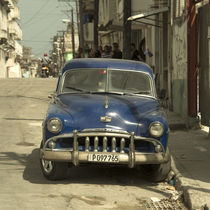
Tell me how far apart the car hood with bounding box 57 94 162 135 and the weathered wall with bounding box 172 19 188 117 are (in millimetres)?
6949

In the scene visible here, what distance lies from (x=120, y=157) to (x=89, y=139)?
492 mm

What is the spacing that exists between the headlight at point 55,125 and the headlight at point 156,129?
49.3 inches

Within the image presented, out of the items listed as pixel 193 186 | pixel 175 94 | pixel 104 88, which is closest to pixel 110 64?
pixel 104 88

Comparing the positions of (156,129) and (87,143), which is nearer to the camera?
(87,143)

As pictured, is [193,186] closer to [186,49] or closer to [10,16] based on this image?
[186,49]

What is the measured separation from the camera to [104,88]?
9523 millimetres

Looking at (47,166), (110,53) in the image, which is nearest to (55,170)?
(47,166)

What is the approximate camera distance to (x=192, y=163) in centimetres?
989

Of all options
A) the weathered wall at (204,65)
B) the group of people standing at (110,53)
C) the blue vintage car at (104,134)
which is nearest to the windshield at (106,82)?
the blue vintage car at (104,134)

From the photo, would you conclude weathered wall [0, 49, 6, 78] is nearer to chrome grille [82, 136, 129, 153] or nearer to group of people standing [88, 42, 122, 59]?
group of people standing [88, 42, 122, 59]

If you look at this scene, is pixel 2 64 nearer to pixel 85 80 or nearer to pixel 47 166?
pixel 85 80

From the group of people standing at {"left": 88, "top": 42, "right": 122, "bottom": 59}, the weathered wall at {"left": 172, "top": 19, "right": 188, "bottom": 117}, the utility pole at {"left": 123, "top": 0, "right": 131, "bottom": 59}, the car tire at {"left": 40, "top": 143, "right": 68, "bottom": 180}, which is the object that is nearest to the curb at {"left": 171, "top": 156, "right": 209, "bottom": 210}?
the car tire at {"left": 40, "top": 143, "right": 68, "bottom": 180}

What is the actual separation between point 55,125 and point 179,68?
365 inches

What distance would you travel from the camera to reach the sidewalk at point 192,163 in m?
7.42
